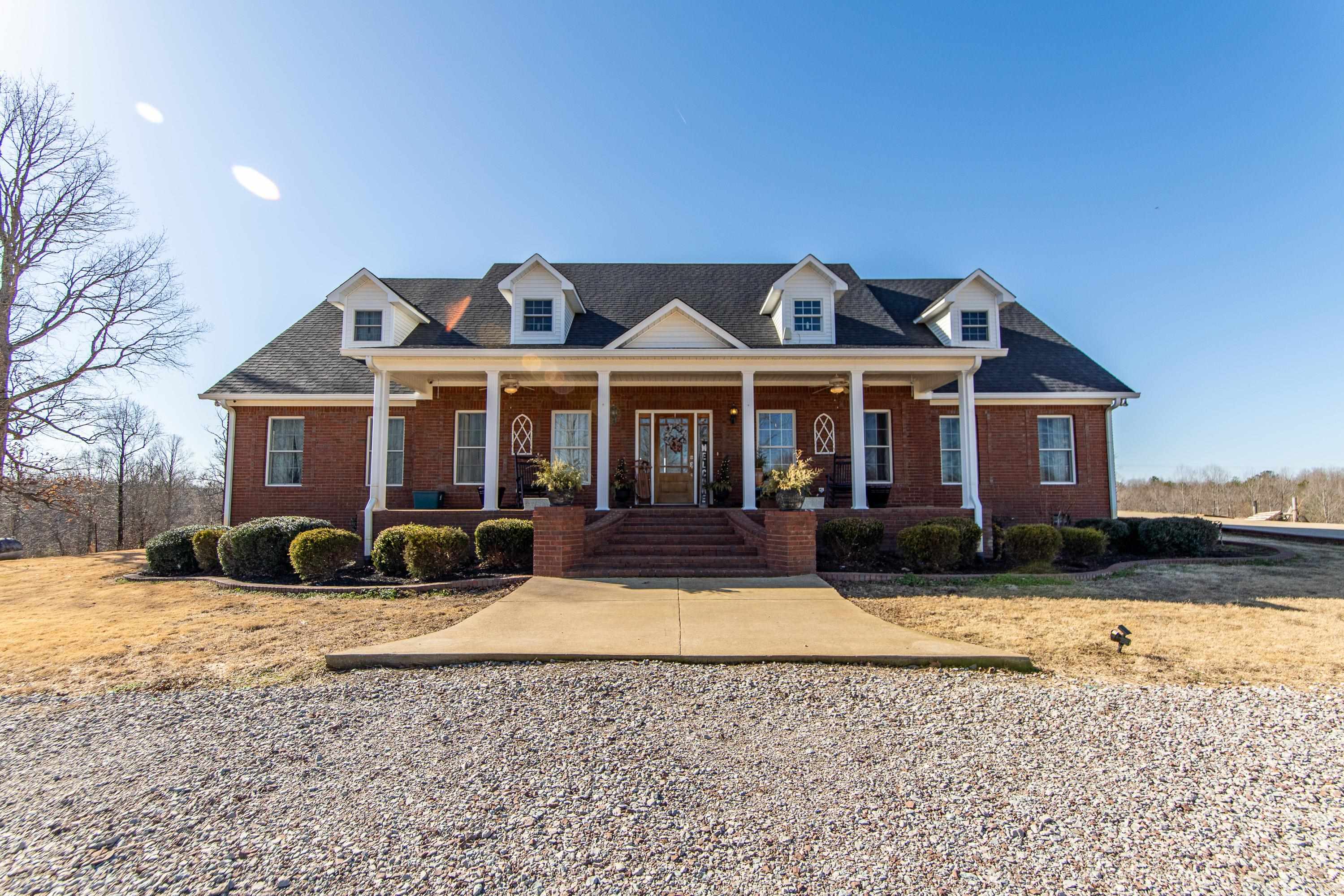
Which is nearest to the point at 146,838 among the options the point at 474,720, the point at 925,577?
the point at 474,720

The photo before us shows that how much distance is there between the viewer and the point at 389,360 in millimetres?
12000

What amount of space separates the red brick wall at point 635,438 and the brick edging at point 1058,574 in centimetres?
325

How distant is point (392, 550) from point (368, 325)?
21.9ft

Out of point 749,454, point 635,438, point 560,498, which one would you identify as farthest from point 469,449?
point 749,454

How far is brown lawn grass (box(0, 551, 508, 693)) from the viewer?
203 inches

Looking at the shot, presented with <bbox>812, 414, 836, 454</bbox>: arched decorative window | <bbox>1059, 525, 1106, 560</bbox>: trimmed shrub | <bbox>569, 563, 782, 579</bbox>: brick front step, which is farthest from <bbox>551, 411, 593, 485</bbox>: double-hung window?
<bbox>1059, 525, 1106, 560</bbox>: trimmed shrub

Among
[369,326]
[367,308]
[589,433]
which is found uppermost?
[367,308]

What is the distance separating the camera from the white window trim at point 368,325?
44.9 ft

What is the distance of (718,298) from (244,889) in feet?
48.8

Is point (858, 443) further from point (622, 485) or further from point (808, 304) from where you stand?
point (622, 485)

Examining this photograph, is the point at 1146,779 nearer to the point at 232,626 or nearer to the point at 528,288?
the point at 232,626

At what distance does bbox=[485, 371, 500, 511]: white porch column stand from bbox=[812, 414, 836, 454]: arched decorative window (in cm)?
731

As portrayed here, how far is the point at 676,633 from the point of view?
5.96 m

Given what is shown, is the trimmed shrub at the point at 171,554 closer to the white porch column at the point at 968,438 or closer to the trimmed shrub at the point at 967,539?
the trimmed shrub at the point at 967,539
